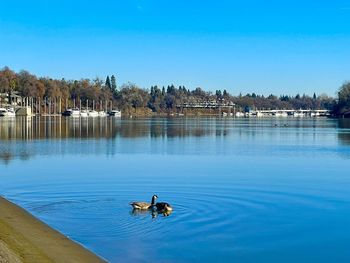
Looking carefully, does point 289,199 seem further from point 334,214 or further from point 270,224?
point 270,224

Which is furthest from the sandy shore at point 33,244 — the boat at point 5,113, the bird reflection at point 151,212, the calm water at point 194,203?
the boat at point 5,113

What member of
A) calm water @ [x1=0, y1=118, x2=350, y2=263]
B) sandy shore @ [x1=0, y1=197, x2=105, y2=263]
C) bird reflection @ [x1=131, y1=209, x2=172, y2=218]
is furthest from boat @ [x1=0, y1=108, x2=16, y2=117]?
sandy shore @ [x1=0, y1=197, x2=105, y2=263]

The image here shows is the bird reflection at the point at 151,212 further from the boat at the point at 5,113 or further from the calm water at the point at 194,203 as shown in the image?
the boat at the point at 5,113

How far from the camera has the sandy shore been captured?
519 inches

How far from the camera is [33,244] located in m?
15.3

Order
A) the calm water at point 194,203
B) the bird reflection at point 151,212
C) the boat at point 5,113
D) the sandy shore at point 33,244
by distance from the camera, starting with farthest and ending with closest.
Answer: the boat at point 5,113, the bird reflection at point 151,212, the calm water at point 194,203, the sandy shore at point 33,244

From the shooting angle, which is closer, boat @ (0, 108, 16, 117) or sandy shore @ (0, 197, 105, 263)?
sandy shore @ (0, 197, 105, 263)

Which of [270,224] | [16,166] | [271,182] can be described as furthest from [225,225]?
[16,166]

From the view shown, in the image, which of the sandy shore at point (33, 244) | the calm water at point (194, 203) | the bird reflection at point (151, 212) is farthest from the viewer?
the bird reflection at point (151, 212)

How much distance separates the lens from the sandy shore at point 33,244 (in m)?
13.2

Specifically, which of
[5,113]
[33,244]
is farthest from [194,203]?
[5,113]

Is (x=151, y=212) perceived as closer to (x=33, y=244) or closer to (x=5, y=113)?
(x=33, y=244)

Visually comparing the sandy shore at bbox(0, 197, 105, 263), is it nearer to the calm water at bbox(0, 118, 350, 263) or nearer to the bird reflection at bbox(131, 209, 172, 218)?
the calm water at bbox(0, 118, 350, 263)

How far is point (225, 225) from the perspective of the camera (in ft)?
67.6
